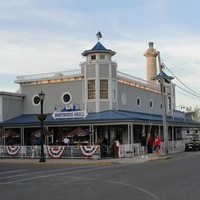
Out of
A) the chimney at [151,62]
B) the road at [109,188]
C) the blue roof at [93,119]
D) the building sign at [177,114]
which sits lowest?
the road at [109,188]

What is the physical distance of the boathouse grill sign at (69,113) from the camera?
31969 mm

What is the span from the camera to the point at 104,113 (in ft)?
109

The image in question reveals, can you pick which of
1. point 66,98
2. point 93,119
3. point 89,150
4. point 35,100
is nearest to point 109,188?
point 89,150

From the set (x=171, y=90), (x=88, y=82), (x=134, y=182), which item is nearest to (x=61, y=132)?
(x=88, y=82)

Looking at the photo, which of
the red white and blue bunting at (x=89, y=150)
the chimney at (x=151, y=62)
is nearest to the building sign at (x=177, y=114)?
the chimney at (x=151, y=62)

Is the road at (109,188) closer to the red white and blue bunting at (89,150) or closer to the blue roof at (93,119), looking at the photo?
the red white and blue bunting at (89,150)

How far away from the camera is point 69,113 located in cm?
3225

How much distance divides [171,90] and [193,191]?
37.9 m

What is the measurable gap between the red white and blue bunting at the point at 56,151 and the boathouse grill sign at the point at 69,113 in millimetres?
4787

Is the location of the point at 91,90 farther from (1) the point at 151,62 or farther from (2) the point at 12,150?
(1) the point at 151,62

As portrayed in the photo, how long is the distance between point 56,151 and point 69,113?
5077 mm

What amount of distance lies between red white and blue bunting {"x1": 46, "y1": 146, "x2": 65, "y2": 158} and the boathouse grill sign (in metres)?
4.79

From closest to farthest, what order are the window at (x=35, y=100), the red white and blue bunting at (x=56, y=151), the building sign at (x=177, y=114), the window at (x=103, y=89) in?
1. the red white and blue bunting at (x=56, y=151)
2. the window at (x=103, y=89)
3. the window at (x=35, y=100)
4. the building sign at (x=177, y=114)

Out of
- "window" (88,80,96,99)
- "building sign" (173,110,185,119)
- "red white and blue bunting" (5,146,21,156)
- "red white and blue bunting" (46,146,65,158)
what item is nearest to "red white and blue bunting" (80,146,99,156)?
"red white and blue bunting" (46,146,65,158)
